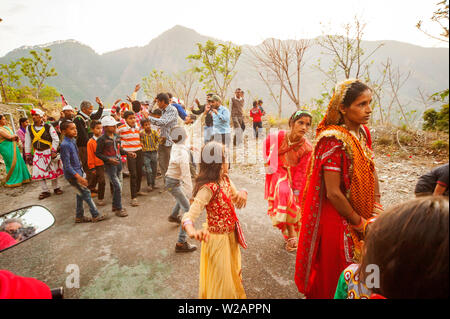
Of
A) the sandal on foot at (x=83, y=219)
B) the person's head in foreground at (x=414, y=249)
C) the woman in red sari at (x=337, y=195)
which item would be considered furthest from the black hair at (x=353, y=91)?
the sandal on foot at (x=83, y=219)

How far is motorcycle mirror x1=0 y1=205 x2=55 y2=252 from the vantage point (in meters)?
1.11

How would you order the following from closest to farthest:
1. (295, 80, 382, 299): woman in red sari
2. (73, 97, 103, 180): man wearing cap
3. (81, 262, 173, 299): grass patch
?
(295, 80, 382, 299): woman in red sari → (81, 262, 173, 299): grass patch → (73, 97, 103, 180): man wearing cap

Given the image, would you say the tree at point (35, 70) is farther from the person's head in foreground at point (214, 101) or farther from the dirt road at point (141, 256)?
the person's head in foreground at point (214, 101)

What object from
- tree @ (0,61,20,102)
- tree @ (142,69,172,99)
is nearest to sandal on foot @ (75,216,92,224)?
tree @ (142,69,172,99)

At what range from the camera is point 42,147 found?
16.3 feet

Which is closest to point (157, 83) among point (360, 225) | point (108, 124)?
point (108, 124)

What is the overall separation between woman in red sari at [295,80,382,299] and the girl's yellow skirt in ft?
1.67

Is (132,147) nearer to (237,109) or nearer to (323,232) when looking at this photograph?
(323,232)

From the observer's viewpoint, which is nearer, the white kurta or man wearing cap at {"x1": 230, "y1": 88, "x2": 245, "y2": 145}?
the white kurta

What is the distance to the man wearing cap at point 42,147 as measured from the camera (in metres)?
4.88

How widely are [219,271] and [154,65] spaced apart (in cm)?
9118

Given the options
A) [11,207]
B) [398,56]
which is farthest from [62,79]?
[398,56]

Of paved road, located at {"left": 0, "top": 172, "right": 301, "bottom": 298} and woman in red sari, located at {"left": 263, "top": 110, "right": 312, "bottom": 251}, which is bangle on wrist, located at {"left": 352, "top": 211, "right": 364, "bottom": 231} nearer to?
paved road, located at {"left": 0, "top": 172, "right": 301, "bottom": 298}
